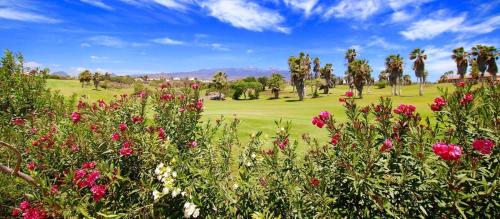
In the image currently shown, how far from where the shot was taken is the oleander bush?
3170 millimetres

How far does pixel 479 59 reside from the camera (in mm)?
67562

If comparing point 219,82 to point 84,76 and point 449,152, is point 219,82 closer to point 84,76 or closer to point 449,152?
point 84,76

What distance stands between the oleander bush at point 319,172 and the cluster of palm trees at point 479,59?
70.6m

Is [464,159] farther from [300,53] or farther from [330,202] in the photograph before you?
[300,53]

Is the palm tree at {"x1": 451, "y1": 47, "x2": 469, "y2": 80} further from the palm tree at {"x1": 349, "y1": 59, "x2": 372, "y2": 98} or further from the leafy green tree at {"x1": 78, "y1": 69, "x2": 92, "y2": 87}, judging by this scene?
the leafy green tree at {"x1": 78, "y1": 69, "x2": 92, "y2": 87}

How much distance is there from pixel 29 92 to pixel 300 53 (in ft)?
206

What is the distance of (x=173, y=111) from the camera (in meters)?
5.68

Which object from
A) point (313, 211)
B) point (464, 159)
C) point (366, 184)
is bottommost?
point (313, 211)

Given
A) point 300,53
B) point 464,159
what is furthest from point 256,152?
point 300,53

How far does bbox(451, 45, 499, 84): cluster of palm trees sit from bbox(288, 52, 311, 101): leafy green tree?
1123 inches

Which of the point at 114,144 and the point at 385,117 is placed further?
the point at 114,144

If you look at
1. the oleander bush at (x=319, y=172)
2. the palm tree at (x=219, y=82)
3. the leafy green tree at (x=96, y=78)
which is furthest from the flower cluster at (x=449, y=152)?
the leafy green tree at (x=96, y=78)

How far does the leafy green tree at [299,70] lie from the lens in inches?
2601

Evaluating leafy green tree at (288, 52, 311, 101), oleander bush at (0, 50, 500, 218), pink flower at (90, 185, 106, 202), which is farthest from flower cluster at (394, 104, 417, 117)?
leafy green tree at (288, 52, 311, 101)
